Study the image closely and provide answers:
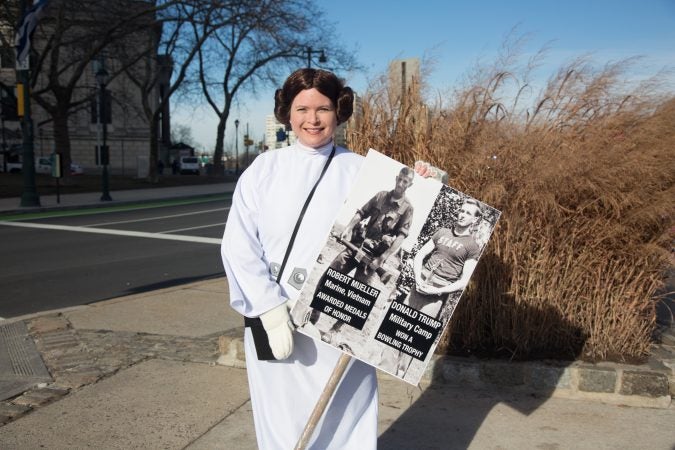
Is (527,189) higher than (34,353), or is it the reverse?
(527,189)

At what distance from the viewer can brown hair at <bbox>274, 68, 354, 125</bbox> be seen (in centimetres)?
261

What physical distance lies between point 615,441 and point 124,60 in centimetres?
2958

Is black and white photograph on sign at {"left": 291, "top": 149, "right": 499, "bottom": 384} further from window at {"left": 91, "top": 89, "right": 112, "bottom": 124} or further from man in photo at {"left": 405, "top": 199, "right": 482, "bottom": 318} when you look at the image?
window at {"left": 91, "top": 89, "right": 112, "bottom": 124}

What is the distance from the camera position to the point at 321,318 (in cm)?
242

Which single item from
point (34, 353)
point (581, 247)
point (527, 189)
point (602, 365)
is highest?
point (527, 189)

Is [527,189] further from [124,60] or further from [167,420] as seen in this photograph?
[124,60]

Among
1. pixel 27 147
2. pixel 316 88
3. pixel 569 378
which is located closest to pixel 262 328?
pixel 316 88

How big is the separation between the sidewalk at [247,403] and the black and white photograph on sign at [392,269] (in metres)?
1.25

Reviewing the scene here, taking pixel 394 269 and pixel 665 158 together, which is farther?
pixel 665 158

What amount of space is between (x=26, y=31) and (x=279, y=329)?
1884 cm

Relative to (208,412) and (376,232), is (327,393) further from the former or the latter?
(208,412)

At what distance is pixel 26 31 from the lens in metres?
18.4

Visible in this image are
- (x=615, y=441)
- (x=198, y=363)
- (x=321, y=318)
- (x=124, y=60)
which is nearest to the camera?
(x=321, y=318)

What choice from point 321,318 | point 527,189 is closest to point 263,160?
point 321,318
